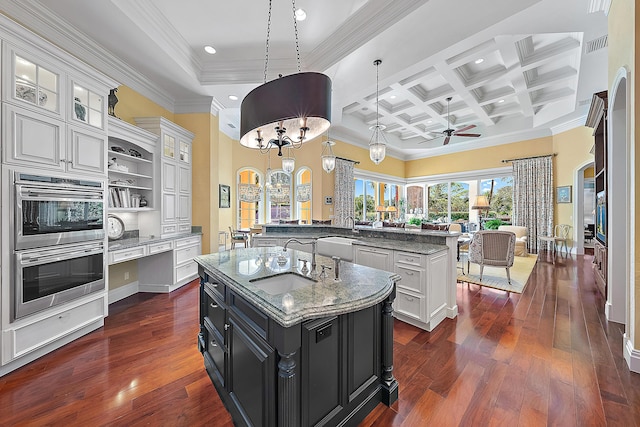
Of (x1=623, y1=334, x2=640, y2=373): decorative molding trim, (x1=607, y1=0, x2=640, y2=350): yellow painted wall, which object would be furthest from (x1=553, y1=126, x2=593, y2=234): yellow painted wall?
(x1=623, y1=334, x2=640, y2=373): decorative molding trim

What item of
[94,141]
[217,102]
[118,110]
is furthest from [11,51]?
[217,102]

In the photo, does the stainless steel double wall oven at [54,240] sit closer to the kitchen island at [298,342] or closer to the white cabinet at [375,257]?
the kitchen island at [298,342]

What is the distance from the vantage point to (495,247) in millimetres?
4477

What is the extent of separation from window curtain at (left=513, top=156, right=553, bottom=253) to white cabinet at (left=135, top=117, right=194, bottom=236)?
9.37 meters

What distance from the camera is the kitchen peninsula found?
9.11 feet

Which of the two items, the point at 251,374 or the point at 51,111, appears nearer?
the point at 251,374

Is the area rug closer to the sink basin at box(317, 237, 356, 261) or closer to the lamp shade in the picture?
the sink basin at box(317, 237, 356, 261)

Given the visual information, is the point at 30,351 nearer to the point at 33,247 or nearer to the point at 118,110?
the point at 33,247

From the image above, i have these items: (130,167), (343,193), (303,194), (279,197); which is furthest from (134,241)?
(343,193)

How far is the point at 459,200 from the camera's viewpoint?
965 cm

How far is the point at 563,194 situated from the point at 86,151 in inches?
414

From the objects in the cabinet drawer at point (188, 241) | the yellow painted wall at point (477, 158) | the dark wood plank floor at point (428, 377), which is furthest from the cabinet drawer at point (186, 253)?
the yellow painted wall at point (477, 158)

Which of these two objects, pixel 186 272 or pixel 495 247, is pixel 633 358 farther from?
pixel 186 272

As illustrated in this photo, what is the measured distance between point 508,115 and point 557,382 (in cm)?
839
